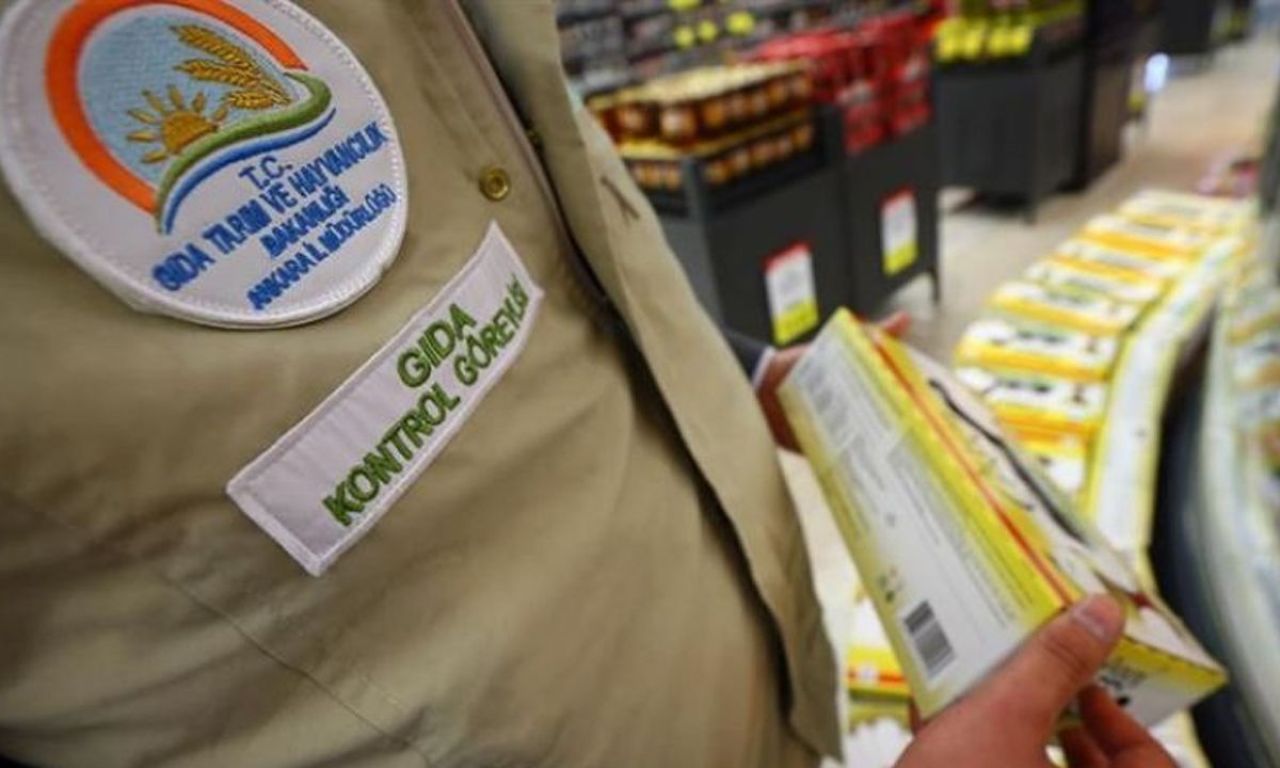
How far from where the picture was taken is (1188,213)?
195 centimetres

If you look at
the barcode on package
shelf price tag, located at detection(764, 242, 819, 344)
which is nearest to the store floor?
shelf price tag, located at detection(764, 242, 819, 344)

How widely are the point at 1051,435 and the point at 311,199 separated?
1.31m

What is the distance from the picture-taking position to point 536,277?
474 mm

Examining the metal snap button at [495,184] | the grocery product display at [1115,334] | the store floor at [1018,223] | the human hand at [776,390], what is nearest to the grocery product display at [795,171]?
the store floor at [1018,223]

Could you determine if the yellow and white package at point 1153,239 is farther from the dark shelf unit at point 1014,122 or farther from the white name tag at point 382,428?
the white name tag at point 382,428

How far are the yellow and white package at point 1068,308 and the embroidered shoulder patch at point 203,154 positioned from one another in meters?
1.58

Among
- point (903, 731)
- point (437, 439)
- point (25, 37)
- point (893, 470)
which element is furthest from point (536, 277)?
point (903, 731)

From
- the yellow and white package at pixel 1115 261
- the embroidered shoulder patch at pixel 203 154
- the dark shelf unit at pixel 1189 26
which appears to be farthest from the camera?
the dark shelf unit at pixel 1189 26

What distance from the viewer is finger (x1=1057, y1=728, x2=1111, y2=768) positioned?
23.0 inches

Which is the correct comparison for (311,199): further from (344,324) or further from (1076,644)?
(1076,644)

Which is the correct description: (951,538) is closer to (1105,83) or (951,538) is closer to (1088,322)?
(1088,322)

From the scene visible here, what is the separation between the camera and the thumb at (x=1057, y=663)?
1.59 ft

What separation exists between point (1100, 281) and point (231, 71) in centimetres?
185

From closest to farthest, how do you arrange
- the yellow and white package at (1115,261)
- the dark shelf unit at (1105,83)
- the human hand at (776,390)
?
the human hand at (776,390) < the yellow and white package at (1115,261) < the dark shelf unit at (1105,83)
